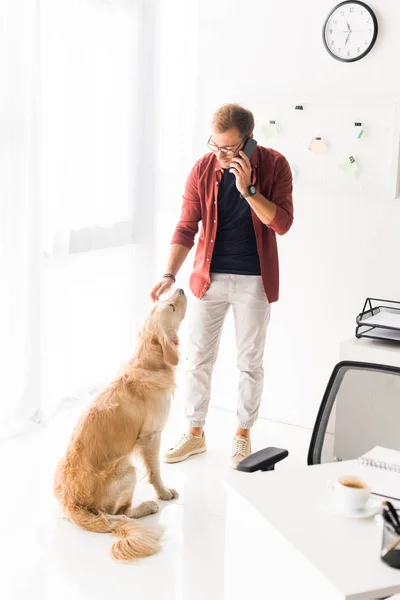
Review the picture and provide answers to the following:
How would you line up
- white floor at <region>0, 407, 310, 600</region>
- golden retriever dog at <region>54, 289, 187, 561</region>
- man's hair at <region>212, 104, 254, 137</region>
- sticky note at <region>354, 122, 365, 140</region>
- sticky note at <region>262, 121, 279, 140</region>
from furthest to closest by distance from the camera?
sticky note at <region>262, 121, 279, 140</region> < sticky note at <region>354, 122, 365, 140</region> < man's hair at <region>212, 104, 254, 137</region> < golden retriever dog at <region>54, 289, 187, 561</region> < white floor at <region>0, 407, 310, 600</region>

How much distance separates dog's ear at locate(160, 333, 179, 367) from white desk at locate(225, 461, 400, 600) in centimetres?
100

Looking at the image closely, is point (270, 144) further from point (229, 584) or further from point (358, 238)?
point (229, 584)

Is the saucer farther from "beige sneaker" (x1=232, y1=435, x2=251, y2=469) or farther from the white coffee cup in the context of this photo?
"beige sneaker" (x1=232, y1=435, x2=251, y2=469)

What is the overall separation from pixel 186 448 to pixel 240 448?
0.24 m

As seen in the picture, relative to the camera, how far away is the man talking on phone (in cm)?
293

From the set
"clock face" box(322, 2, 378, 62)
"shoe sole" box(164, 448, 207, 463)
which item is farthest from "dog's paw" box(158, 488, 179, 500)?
"clock face" box(322, 2, 378, 62)

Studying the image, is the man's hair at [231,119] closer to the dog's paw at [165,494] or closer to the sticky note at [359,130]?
the sticky note at [359,130]

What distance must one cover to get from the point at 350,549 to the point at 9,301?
2.17m

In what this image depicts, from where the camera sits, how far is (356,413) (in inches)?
84.1

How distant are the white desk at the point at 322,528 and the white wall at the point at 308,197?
5.88 ft

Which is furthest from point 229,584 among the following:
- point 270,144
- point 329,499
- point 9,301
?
point 270,144

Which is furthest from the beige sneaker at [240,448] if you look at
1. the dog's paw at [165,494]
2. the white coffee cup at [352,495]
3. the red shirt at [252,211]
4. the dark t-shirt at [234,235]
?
the white coffee cup at [352,495]

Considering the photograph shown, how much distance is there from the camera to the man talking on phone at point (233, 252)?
9.61 ft

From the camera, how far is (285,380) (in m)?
3.78
